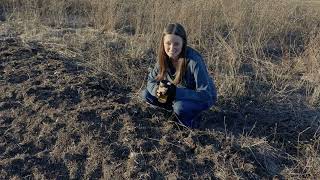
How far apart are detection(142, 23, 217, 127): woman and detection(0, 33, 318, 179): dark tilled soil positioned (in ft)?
0.46

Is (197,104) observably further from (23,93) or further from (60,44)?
(60,44)

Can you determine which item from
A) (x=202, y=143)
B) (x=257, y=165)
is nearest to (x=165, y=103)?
(x=202, y=143)

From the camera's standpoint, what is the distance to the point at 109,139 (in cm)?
317

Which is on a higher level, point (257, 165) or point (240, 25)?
point (240, 25)

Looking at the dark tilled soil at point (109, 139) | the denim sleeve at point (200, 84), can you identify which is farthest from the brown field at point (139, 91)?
the denim sleeve at point (200, 84)

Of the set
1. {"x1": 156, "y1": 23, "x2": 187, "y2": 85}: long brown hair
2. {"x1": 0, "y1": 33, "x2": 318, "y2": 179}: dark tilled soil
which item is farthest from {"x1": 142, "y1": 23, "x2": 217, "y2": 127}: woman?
{"x1": 0, "y1": 33, "x2": 318, "y2": 179}: dark tilled soil

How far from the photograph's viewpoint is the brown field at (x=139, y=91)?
2.98 metres

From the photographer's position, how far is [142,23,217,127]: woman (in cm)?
317

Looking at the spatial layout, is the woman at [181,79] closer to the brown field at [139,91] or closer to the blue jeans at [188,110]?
the blue jeans at [188,110]

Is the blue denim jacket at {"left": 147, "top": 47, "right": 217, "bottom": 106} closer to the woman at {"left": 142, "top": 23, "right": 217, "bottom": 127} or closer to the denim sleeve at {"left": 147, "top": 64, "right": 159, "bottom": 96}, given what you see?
the woman at {"left": 142, "top": 23, "right": 217, "bottom": 127}

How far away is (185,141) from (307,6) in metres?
4.43

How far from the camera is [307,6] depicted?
679cm

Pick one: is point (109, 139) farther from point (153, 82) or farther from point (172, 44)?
point (172, 44)

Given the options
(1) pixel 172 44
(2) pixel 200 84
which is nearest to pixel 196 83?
(2) pixel 200 84
